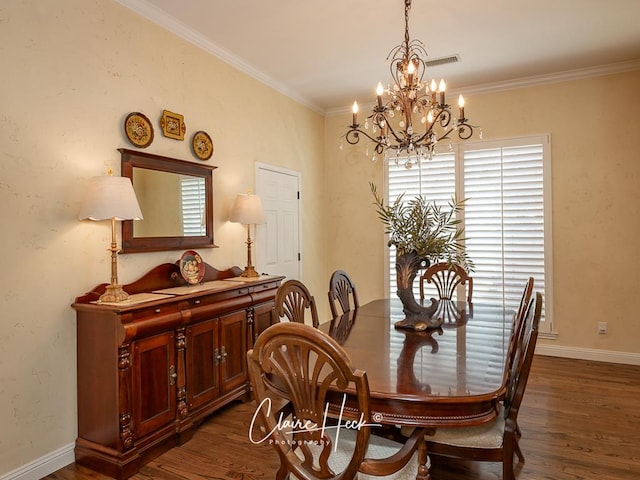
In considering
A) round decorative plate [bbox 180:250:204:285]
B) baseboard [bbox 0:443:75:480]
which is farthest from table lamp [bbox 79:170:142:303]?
baseboard [bbox 0:443:75:480]

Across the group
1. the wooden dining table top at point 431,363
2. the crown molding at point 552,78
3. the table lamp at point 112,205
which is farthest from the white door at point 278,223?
the crown molding at point 552,78

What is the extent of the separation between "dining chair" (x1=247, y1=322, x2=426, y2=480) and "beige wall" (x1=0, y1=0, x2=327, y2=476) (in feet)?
5.26

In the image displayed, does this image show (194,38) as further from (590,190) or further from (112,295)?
(590,190)

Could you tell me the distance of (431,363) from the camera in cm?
192

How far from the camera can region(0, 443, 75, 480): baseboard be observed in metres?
2.27

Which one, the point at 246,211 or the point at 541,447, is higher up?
the point at 246,211

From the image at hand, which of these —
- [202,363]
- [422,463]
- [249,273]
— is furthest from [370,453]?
[249,273]

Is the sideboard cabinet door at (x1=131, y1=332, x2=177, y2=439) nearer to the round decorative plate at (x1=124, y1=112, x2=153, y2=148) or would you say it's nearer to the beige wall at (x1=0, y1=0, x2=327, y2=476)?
the beige wall at (x1=0, y1=0, x2=327, y2=476)

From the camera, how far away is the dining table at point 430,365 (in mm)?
1551

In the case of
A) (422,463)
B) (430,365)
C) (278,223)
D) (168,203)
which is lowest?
(422,463)

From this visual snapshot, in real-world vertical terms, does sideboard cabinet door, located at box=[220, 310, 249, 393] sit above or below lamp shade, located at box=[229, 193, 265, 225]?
below

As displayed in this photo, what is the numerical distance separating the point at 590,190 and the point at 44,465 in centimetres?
504

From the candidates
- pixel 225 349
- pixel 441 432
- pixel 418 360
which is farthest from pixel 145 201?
pixel 441 432

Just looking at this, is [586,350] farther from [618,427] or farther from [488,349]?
[488,349]
